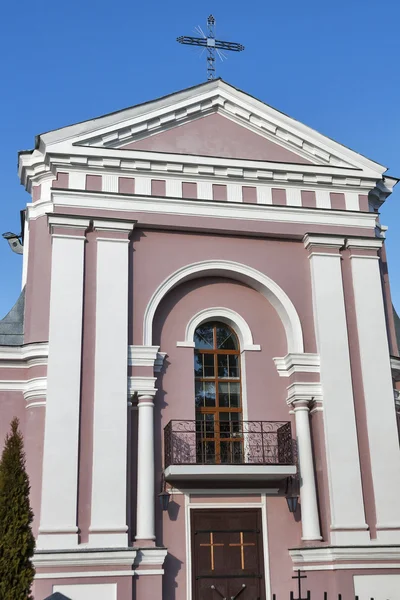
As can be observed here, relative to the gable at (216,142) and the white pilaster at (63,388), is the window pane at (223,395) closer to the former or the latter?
the white pilaster at (63,388)

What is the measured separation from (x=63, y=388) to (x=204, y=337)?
315cm

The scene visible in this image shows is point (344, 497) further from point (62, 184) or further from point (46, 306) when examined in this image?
point (62, 184)

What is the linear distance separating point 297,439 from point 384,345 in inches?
104

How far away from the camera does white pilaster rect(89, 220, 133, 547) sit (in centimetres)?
1362

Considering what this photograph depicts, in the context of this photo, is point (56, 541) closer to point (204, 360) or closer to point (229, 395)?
point (229, 395)

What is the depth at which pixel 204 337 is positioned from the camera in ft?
52.4

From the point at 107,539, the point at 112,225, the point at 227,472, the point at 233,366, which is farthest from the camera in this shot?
the point at 233,366

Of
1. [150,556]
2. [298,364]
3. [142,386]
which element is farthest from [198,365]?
[150,556]

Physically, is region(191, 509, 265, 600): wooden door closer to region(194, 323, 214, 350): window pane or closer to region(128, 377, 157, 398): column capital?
region(128, 377, 157, 398): column capital

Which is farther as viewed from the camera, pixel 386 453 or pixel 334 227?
pixel 334 227

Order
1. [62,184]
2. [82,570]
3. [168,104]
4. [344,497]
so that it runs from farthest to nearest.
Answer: [168,104] < [62,184] < [344,497] < [82,570]

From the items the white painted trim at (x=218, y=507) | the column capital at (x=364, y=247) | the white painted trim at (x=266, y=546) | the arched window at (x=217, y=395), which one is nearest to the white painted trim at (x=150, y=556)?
the white painted trim at (x=218, y=507)

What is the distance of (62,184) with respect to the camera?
51.1 feet

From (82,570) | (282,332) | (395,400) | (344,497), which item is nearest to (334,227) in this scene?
(282,332)
